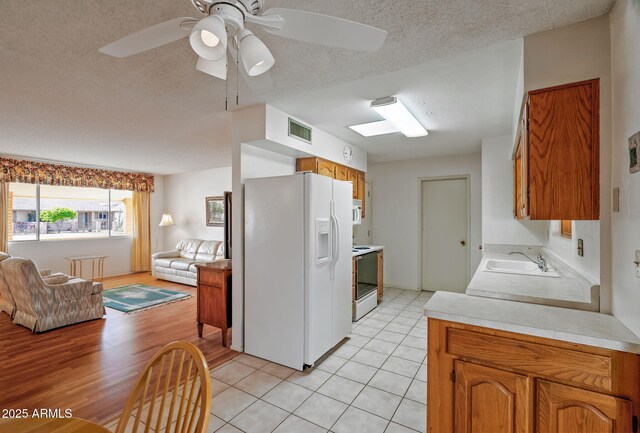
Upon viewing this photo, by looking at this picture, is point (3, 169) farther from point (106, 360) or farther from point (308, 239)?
point (308, 239)

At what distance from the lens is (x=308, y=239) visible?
8.34 ft

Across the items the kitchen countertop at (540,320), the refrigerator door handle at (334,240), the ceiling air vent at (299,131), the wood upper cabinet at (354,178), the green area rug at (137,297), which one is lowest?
the green area rug at (137,297)

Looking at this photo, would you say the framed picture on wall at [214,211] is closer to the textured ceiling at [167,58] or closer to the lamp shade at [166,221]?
the lamp shade at [166,221]

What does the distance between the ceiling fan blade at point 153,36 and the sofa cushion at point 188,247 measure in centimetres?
564

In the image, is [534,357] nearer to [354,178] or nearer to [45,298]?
[354,178]

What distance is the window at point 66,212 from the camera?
5586mm

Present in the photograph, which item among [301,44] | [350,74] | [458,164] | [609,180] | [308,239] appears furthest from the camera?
[458,164]

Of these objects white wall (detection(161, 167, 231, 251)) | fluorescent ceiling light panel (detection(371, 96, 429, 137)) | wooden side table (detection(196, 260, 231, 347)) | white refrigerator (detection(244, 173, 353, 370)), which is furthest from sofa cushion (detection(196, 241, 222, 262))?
fluorescent ceiling light panel (detection(371, 96, 429, 137))

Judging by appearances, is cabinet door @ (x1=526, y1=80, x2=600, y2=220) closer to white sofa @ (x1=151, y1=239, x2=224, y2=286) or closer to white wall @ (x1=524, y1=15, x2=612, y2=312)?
white wall @ (x1=524, y1=15, x2=612, y2=312)

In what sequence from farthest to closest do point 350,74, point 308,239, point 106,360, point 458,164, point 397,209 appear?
point 397,209
point 458,164
point 106,360
point 308,239
point 350,74

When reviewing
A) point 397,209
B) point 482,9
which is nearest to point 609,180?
point 482,9

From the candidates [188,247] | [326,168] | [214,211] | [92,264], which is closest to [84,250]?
[92,264]

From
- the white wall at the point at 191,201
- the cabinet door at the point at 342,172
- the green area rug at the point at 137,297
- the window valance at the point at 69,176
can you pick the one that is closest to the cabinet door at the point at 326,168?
the cabinet door at the point at 342,172

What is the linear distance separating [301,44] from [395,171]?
13.1ft
